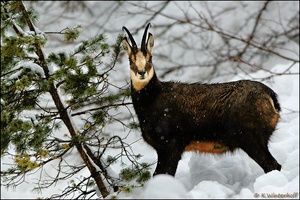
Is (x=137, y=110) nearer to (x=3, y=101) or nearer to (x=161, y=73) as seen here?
(x=3, y=101)

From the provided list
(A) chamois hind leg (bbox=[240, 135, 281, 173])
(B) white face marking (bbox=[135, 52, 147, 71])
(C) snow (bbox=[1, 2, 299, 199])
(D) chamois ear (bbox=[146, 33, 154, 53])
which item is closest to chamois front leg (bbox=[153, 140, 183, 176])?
(C) snow (bbox=[1, 2, 299, 199])

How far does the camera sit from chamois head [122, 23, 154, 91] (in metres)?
5.57

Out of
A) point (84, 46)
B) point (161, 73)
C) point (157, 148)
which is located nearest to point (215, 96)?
point (157, 148)

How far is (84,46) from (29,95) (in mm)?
738

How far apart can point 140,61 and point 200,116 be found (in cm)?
82

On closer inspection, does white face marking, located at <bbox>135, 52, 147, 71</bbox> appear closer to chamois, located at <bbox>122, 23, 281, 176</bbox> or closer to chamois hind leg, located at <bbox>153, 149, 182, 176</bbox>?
chamois, located at <bbox>122, 23, 281, 176</bbox>

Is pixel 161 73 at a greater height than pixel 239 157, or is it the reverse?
pixel 161 73

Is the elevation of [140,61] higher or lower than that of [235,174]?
higher

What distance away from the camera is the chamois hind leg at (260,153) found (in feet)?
18.5

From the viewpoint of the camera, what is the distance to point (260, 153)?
18.5 feet

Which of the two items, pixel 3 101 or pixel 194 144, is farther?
pixel 194 144

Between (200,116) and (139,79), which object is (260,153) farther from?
(139,79)

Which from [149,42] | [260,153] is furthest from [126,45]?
[260,153]

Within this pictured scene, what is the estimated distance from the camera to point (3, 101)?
5.33m
